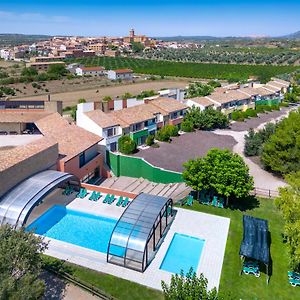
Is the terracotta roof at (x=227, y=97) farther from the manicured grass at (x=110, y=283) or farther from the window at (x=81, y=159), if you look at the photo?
the manicured grass at (x=110, y=283)

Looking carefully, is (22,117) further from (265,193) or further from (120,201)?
(265,193)

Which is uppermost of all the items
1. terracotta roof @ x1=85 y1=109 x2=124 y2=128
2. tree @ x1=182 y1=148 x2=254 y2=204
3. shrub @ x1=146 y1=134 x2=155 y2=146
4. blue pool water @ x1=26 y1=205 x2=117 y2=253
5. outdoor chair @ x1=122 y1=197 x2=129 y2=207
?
terracotta roof @ x1=85 y1=109 x2=124 y2=128

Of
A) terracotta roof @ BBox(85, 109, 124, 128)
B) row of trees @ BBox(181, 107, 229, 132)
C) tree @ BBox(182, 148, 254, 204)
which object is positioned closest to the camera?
tree @ BBox(182, 148, 254, 204)

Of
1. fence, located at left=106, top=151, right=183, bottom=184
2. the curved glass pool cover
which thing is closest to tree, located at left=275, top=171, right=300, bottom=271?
the curved glass pool cover

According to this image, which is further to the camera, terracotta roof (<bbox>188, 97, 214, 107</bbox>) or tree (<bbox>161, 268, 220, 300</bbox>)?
terracotta roof (<bbox>188, 97, 214, 107</bbox>)

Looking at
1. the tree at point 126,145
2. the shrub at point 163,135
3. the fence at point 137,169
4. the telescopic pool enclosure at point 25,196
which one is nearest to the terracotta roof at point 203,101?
the shrub at point 163,135

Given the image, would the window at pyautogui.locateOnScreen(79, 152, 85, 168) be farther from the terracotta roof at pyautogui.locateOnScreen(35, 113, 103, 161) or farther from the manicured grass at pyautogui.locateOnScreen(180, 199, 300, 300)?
the manicured grass at pyautogui.locateOnScreen(180, 199, 300, 300)

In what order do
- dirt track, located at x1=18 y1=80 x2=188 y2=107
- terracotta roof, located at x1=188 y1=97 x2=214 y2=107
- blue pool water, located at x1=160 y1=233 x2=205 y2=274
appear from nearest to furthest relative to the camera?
blue pool water, located at x1=160 y1=233 x2=205 y2=274 < terracotta roof, located at x1=188 y1=97 x2=214 y2=107 < dirt track, located at x1=18 y1=80 x2=188 y2=107
